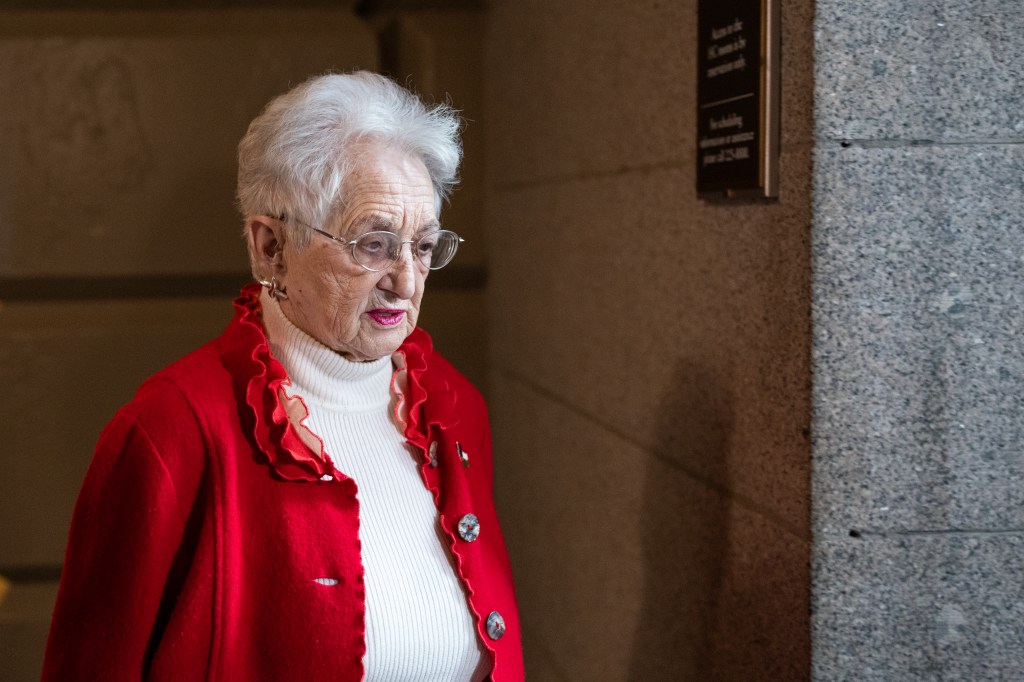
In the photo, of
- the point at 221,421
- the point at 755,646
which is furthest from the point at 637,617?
the point at 221,421

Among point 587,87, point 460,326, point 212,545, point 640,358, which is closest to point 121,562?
point 212,545

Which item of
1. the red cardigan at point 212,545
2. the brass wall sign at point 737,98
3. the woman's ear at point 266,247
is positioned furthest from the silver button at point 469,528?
the brass wall sign at point 737,98

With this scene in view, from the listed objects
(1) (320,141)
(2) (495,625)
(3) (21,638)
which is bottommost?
(3) (21,638)

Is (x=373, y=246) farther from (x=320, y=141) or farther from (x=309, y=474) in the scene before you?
(x=309, y=474)

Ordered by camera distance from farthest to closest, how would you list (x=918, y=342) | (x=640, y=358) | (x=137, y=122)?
(x=137, y=122) < (x=640, y=358) < (x=918, y=342)

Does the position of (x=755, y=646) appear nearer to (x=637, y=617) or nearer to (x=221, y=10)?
(x=637, y=617)

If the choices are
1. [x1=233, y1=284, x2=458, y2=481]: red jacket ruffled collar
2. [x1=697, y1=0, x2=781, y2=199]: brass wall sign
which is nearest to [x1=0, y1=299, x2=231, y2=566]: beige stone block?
[x1=233, y1=284, x2=458, y2=481]: red jacket ruffled collar

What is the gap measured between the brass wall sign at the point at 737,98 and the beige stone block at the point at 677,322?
0.15 ft

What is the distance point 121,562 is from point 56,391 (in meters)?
1.60

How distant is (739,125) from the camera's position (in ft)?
4.62

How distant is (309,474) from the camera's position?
1.23 meters

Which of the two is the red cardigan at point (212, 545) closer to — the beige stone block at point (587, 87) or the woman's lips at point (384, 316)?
the woman's lips at point (384, 316)

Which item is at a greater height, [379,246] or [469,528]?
[379,246]

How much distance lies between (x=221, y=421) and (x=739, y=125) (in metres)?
0.75
